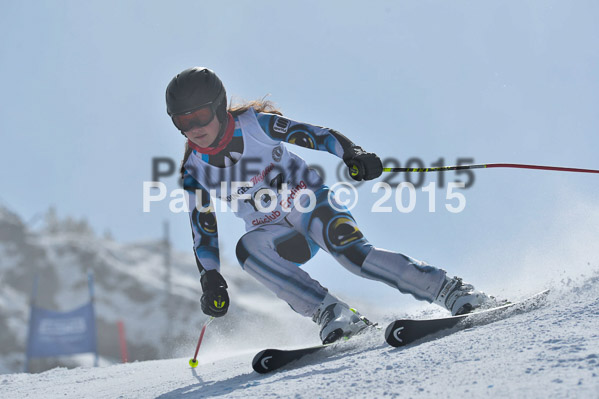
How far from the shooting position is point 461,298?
2.68 m

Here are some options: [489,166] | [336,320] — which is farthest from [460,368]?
[489,166]

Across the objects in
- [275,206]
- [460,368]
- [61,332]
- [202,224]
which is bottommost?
[61,332]

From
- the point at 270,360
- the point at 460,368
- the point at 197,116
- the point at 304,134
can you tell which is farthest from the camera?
the point at 304,134

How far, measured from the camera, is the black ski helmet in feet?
9.94

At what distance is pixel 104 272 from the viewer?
77.0 metres

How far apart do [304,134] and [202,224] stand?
33.3 inches

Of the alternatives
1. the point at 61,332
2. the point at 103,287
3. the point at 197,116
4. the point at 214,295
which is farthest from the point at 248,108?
the point at 103,287

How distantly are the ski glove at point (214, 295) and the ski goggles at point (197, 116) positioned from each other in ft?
2.85

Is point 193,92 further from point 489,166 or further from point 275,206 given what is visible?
point 489,166

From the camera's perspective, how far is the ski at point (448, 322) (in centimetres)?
230

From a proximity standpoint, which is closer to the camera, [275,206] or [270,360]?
[270,360]

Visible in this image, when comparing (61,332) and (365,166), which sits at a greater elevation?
(365,166)

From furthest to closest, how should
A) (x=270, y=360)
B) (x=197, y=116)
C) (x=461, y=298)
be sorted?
(x=197, y=116)
(x=461, y=298)
(x=270, y=360)

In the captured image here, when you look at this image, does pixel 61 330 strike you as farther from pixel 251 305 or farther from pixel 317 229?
pixel 251 305
